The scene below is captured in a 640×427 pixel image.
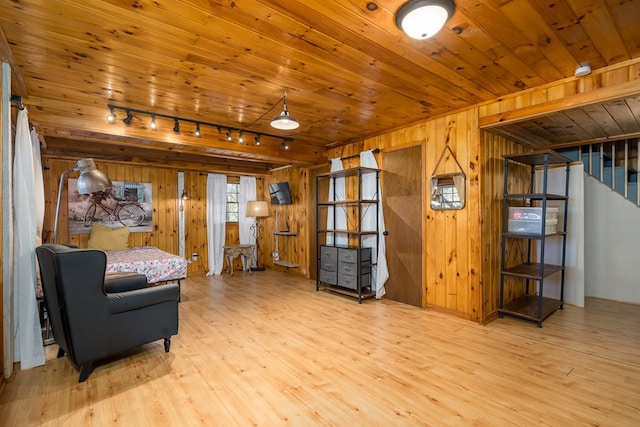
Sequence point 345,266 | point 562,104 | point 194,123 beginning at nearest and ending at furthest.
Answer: point 562,104, point 194,123, point 345,266

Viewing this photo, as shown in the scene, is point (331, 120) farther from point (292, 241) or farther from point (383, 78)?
point (292, 241)

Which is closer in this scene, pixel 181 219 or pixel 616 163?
pixel 616 163

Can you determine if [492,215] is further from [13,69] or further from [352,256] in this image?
[13,69]

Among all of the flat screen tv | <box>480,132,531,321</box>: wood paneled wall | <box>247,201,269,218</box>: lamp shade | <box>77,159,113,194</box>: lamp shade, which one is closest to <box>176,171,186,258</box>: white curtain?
<box>247,201,269,218</box>: lamp shade

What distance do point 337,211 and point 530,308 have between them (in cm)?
307

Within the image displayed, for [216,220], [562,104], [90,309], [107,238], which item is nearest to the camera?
[90,309]

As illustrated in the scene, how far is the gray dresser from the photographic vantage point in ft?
15.0

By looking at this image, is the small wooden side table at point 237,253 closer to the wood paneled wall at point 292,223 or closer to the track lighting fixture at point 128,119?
the wood paneled wall at point 292,223

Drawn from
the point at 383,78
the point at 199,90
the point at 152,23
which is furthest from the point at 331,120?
the point at 152,23

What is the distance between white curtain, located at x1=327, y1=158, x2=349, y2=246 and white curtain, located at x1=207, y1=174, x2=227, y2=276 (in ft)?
9.29

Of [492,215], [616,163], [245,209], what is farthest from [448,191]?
[245,209]

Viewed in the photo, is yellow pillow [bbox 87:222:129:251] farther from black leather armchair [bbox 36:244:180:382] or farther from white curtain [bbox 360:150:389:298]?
white curtain [bbox 360:150:389:298]

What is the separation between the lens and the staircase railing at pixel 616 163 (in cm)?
433

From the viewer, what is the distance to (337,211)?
212 inches
